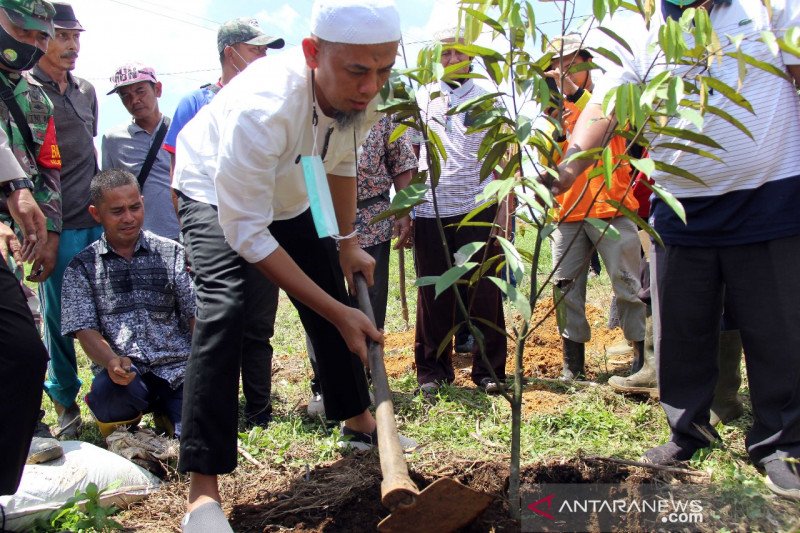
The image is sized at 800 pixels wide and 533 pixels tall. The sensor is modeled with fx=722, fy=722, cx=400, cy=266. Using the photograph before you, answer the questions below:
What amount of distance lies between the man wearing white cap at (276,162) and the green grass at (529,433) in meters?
0.73

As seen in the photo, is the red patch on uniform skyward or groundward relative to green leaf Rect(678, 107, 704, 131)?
skyward

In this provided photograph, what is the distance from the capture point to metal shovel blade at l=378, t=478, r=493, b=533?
1.84m

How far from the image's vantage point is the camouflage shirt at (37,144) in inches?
123

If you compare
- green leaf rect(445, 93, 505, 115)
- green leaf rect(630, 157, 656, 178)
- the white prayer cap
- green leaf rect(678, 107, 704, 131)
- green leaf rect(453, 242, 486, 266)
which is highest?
the white prayer cap

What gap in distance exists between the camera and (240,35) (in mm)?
3982

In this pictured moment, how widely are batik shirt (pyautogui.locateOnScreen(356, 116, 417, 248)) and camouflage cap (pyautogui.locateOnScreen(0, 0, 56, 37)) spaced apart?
1669mm

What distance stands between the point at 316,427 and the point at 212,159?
4.93 ft

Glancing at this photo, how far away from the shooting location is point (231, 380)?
2311mm

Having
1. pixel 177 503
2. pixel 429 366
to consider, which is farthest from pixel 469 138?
pixel 177 503

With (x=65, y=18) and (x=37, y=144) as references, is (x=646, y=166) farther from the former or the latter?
(x=65, y=18)

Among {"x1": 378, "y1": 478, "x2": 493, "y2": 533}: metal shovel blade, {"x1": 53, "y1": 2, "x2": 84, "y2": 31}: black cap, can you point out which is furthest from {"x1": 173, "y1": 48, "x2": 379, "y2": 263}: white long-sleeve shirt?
{"x1": 53, "y1": 2, "x2": 84, "y2": 31}: black cap

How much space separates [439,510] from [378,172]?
2515 mm

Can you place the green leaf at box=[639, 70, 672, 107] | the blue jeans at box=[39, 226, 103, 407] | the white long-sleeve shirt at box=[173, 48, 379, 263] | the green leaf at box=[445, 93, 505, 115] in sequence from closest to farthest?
the green leaf at box=[639, 70, 672, 107]
the green leaf at box=[445, 93, 505, 115]
the white long-sleeve shirt at box=[173, 48, 379, 263]
the blue jeans at box=[39, 226, 103, 407]

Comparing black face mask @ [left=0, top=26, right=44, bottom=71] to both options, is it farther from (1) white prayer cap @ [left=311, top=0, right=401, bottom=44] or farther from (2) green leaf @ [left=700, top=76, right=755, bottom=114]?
(2) green leaf @ [left=700, top=76, right=755, bottom=114]
